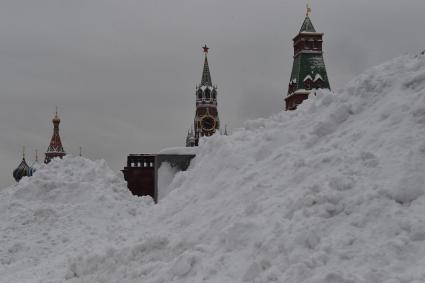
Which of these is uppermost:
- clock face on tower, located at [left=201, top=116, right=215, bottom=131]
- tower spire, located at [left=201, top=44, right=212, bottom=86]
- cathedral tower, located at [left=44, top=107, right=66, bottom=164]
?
tower spire, located at [left=201, top=44, right=212, bottom=86]

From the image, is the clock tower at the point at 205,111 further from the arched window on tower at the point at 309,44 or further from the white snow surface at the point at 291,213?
the white snow surface at the point at 291,213

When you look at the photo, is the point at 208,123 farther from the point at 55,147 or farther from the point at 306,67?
the point at 306,67

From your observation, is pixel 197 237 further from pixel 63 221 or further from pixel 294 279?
pixel 63 221

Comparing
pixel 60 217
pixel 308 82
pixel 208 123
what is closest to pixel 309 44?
pixel 308 82

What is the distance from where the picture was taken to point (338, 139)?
29.7ft

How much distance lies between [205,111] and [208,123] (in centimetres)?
173

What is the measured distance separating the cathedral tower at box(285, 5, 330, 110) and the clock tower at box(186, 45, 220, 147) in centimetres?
2529

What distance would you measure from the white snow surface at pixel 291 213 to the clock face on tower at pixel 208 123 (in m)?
63.1

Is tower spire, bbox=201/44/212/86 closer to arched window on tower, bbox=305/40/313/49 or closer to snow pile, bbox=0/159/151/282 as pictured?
arched window on tower, bbox=305/40/313/49

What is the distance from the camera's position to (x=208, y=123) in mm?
77625

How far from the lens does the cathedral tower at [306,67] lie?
5047cm

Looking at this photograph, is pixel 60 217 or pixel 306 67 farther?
pixel 306 67

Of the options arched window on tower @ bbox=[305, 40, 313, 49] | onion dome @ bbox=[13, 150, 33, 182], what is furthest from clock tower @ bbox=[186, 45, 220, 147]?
arched window on tower @ bbox=[305, 40, 313, 49]

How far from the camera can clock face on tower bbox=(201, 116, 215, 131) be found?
7731 centimetres
